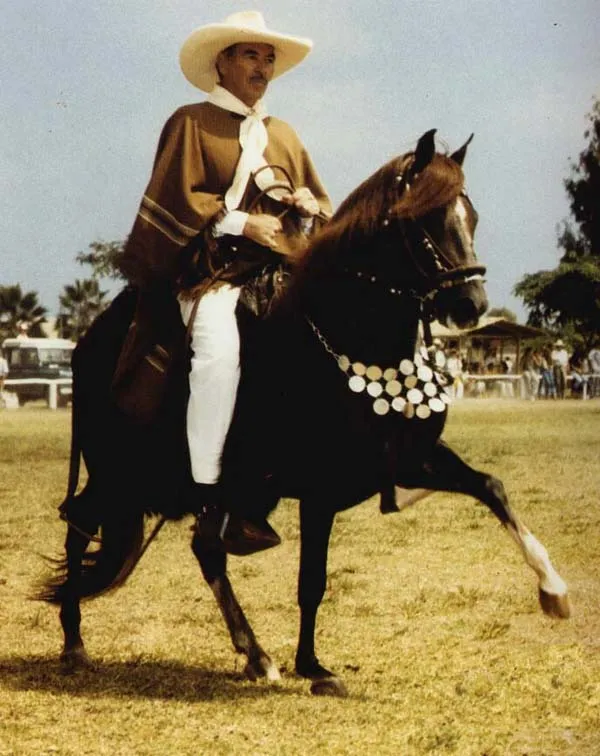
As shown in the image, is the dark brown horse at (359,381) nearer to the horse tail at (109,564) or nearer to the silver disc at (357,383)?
the silver disc at (357,383)

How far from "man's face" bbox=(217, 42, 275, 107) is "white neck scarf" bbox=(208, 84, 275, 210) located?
4 cm

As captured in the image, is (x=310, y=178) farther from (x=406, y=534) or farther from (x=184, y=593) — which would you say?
(x=406, y=534)

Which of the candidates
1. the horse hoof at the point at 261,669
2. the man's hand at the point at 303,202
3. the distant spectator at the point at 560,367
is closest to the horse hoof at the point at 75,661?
the horse hoof at the point at 261,669

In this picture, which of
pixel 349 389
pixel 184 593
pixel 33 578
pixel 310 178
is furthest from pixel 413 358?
pixel 33 578

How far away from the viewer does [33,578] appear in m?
8.85

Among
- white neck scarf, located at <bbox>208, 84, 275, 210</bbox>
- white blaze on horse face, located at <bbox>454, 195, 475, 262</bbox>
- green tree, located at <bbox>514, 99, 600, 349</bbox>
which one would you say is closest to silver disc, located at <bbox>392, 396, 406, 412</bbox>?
white blaze on horse face, located at <bbox>454, 195, 475, 262</bbox>

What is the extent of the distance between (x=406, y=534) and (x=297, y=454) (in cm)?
497

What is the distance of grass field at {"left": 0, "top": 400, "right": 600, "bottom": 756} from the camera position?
16.8 feet

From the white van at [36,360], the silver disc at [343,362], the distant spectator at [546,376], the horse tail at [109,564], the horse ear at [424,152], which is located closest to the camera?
the horse ear at [424,152]

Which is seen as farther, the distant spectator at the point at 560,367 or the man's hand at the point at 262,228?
the distant spectator at the point at 560,367

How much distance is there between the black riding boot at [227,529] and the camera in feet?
19.6

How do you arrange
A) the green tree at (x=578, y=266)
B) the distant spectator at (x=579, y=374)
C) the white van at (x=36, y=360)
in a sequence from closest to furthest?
the green tree at (x=578, y=266) → the distant spectator at (x=579, y=374) → the white van at (x=36, y=360)

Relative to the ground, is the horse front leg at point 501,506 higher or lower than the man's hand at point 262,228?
lower

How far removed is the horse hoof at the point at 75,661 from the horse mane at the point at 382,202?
228cm
